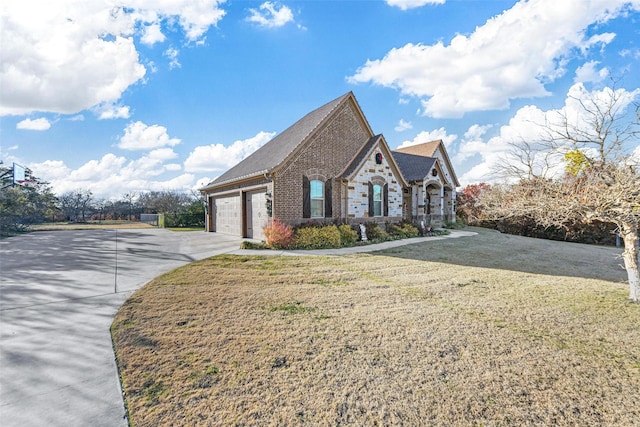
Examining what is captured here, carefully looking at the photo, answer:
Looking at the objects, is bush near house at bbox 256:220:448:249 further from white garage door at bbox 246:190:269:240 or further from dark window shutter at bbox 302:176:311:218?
white garage door at bbox 246:190:269:240

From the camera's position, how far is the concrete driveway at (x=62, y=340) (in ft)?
9.64

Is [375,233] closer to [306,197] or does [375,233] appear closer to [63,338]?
[306,197]

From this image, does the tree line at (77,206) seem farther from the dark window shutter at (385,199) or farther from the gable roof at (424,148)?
the gable roof at (424,148)

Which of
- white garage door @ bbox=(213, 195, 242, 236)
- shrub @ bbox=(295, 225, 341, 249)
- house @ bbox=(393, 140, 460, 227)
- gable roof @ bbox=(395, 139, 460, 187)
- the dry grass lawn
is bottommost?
the dry grass lawn

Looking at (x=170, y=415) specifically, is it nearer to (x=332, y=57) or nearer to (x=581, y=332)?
(x=581, y=332)

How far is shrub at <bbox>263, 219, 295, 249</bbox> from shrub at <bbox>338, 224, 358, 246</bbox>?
2.47 metres

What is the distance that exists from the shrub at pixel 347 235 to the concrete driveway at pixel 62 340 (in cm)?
709

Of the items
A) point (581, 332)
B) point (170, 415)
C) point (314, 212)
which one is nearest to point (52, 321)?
point (170, 415)

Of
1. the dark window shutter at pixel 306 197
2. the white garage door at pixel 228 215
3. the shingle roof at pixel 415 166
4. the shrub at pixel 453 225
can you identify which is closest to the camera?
the dark window shutter at pixel 306 197

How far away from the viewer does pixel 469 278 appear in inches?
324

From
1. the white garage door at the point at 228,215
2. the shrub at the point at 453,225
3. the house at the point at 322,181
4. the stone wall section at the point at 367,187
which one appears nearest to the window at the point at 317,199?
the house at the point at 322,181

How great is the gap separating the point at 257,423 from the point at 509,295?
20.8ft

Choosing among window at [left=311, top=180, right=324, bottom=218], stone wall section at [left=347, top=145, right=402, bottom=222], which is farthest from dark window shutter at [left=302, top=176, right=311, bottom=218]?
stone wall section at [left=347, top=145, right=402, bottom=222]

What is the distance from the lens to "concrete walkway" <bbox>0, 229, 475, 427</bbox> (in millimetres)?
2939
